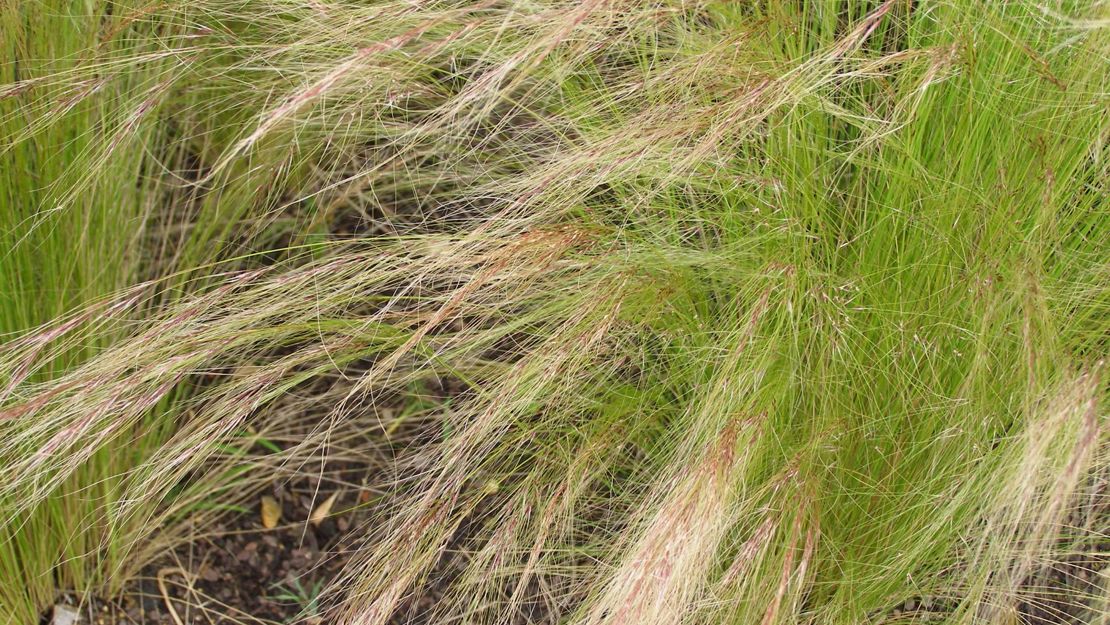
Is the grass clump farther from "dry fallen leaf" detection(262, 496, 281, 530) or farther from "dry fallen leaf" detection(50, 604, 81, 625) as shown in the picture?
"dry fallen leaf" detection(262, 496, 281, 530)

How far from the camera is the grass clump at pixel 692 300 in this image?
138cm

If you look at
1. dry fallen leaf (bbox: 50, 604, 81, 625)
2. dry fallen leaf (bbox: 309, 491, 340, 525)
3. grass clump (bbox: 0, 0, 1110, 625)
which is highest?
grass clump (bbox: 0, 0, 1110, 625)

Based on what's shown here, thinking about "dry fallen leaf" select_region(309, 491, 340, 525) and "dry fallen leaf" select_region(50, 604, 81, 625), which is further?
"dry fallen leaf" select_region(309, 491, 340, 525)

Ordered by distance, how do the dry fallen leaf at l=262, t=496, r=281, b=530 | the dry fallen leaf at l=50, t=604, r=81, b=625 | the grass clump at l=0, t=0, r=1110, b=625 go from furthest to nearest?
the dry fallen leaf at l=262, t=496, r=281, b=530 → the dry fallen leaf at l=50, t=604, r=81, b=625 → the grass clump at l=0, t=0, r=1110, b=625

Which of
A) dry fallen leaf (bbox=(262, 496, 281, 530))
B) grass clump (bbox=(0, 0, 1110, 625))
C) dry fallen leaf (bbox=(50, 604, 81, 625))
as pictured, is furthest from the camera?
dry fallen leaf (bbox=(262, 496, 281, 530))

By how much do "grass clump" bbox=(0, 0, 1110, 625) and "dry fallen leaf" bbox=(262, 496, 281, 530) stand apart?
0.26m

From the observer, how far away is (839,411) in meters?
1.52

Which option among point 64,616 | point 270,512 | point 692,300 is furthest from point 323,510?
point 692,300

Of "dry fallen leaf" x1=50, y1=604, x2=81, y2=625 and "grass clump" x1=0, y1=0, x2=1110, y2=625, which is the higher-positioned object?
"grass clump" x1=0, y1=0, x2=1110, y2=625

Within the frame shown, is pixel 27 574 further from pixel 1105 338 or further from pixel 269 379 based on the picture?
pixel 1105 338

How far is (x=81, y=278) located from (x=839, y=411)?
3.85 ft

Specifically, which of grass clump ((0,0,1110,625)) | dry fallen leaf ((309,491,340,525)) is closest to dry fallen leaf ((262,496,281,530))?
dry fallen leaf ((309,491,340,525))

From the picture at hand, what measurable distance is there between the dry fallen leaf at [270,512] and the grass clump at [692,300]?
0.86 feet

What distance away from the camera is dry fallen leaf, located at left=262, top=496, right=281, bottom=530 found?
6.41 ft
